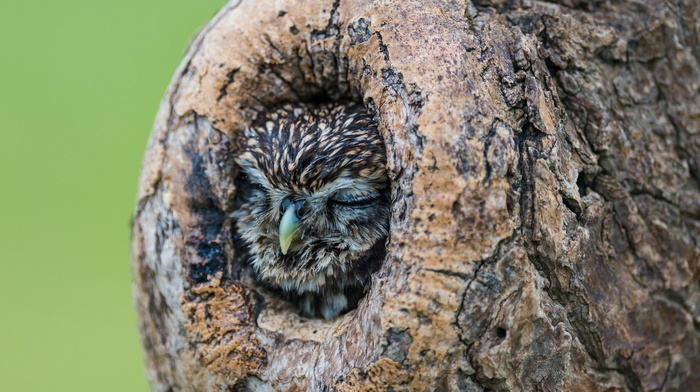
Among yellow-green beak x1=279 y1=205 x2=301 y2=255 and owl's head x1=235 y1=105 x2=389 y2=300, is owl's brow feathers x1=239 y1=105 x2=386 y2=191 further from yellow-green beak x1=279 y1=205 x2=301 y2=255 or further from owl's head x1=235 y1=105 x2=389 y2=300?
yellow-green beak x1=279 y1=205 x2=301 y2=255

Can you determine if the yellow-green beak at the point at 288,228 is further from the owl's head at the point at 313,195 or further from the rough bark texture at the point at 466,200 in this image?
the rough bark texture at the point at 466,200

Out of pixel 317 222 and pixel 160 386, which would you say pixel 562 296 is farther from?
pixel 160 386

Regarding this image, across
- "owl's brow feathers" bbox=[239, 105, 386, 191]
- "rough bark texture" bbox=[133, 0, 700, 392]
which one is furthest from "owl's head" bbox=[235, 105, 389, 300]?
"rough bark texture" bbox=[133, 0, 700, 392]

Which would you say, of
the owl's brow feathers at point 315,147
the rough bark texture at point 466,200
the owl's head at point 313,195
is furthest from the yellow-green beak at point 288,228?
the rough bark texture at point 466,200

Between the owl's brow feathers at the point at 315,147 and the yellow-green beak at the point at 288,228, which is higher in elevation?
the owl's brow feathers at the point at 315,147

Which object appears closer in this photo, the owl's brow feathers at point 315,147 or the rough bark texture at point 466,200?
the rough bark texture at point 466,200

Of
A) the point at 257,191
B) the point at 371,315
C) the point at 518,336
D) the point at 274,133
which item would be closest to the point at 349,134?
the point at 274,133
